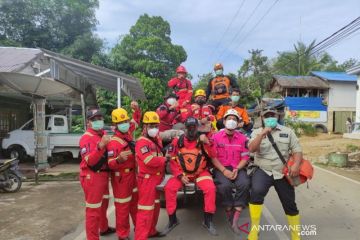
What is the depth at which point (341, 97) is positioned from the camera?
36031 millimetres

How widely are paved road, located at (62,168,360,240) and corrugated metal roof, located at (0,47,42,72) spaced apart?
6.13m

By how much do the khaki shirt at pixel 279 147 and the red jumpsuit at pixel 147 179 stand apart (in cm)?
135

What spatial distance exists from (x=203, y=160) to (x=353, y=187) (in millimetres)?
6052

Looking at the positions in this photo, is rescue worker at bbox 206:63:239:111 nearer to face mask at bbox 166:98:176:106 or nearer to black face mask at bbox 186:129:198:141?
face mask at bbox 166:98:176:106

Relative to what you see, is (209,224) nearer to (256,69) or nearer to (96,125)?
(96,125)

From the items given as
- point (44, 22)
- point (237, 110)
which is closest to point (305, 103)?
point (44, 22)

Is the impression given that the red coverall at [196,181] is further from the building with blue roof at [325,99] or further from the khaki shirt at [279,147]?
the building with blue roof at [325,99]

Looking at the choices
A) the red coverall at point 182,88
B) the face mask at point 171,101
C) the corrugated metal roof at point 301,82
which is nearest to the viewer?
the face mask at point 171,101

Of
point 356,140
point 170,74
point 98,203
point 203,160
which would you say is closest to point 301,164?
point 203,160

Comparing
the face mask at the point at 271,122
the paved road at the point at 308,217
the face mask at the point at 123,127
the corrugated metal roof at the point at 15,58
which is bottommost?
the paved road at the point at 308,217

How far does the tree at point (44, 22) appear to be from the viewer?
3166 cm

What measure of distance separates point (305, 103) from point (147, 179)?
3300 centimetres

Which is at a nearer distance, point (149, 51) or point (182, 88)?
point (182, 88)

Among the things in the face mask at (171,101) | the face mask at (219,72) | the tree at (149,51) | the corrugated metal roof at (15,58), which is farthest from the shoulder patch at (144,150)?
the tree at (149,51)
